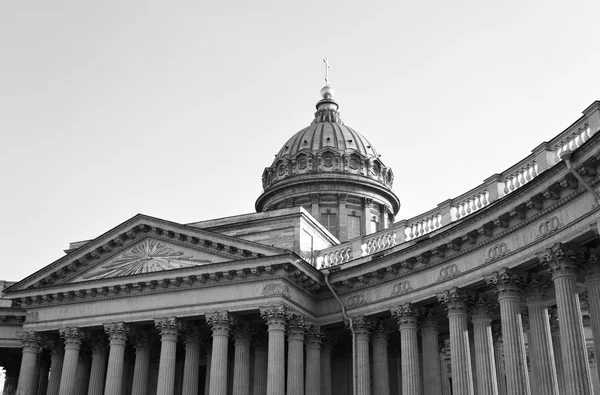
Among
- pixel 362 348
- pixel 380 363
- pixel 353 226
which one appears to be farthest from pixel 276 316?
pixel 353 226

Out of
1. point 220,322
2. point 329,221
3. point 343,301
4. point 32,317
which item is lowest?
point 220,322

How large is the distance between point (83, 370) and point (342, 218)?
68.9 feet

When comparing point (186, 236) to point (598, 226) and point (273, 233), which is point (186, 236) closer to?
point (273, 233)

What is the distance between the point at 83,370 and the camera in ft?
124

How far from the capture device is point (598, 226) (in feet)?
67.5

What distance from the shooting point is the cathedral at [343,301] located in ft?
75.2

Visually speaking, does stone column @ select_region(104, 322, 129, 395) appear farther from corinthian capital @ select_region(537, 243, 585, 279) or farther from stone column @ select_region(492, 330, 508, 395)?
corinthian capital @ select_region(537, 243, 585, 279)

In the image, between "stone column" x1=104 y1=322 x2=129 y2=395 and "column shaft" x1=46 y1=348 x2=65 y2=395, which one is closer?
"stone column" x1=104 y1=322 x2=129 y2=395

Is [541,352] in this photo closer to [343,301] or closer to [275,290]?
[343,301]

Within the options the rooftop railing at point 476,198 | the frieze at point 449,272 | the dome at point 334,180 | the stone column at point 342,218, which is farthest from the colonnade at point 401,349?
the dome at point 334,180

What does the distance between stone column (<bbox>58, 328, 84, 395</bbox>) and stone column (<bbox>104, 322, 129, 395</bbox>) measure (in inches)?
71.7

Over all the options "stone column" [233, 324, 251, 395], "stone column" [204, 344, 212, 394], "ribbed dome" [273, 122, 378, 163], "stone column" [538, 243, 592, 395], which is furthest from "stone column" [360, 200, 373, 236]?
"stone column" [538, 243, 592, 395]

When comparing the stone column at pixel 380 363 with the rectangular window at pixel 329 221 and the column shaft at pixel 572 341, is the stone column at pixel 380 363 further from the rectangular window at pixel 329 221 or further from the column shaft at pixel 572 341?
the rectangular window at pixel 329 221

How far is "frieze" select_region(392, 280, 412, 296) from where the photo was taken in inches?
1153
